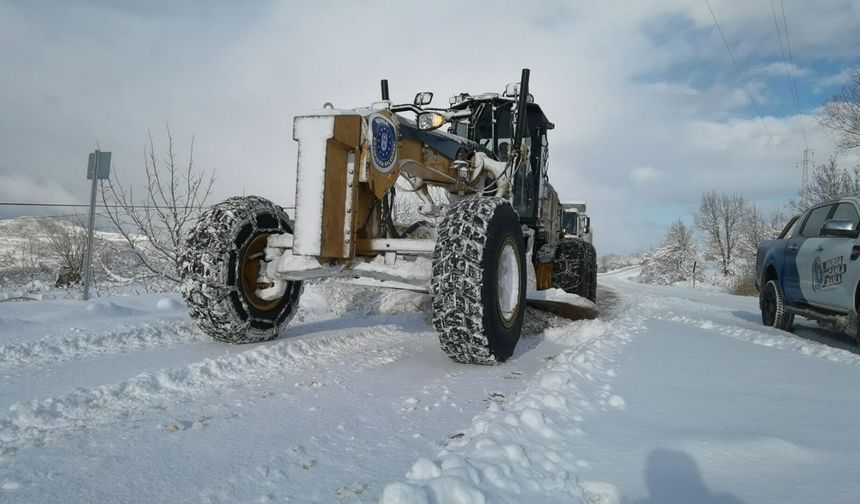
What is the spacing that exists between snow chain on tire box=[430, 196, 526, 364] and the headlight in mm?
1095

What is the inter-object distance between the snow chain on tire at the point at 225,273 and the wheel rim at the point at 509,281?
2.02m

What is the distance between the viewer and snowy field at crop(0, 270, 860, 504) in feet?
5.56

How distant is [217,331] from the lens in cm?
405

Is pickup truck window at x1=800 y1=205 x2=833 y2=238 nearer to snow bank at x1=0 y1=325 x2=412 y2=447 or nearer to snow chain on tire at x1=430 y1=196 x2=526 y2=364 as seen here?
snow chain on tire at x1=430 y1=196 x2=526 y2=364

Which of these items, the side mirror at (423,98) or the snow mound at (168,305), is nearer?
the side mirror at (423,98)

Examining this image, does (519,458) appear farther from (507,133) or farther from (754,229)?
(754,229)

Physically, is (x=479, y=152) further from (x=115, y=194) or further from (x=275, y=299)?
(x=115, y=194)

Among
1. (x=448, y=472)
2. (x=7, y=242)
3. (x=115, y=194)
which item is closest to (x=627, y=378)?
(x=448, y=472)

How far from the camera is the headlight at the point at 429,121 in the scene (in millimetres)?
4586

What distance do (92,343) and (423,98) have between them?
3612 millimetres

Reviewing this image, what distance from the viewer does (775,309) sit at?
7.12 meters

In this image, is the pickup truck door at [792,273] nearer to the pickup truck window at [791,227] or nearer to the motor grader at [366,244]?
the pickup truck window at [791,227]

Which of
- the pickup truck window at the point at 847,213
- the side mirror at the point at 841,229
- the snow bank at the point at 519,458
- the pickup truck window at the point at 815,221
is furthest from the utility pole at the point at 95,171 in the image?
the pickup truck window at the point at 815,221

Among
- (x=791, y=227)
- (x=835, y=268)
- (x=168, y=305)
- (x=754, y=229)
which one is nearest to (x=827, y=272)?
(x=835, y=268)
